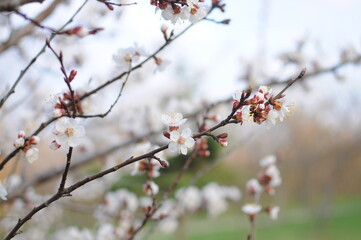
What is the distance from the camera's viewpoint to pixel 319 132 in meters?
15.5

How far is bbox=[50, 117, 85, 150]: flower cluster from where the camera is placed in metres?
0.76

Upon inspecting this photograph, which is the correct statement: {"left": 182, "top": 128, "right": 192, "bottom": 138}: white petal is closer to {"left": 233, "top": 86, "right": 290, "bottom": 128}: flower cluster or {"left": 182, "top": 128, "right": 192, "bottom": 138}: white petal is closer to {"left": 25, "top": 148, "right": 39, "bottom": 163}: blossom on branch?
{"left": 233, "top": 86, "right": 290, "bottom": 128}: flower cluster

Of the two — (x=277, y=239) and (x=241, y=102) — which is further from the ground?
(x=277, y=239)

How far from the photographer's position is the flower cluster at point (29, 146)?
82 centimetres


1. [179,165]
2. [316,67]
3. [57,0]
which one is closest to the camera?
[57,0]

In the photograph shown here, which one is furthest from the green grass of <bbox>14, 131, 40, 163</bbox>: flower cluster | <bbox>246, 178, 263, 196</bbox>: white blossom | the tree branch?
the tree branch

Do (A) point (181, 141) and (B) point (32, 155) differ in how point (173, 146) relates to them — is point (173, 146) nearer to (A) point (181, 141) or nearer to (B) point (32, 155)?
(A) point (181, 141)

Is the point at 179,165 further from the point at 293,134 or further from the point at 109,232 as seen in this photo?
the point at 293,134

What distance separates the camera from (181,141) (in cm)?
77

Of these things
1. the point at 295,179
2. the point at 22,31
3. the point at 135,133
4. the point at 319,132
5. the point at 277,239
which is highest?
the point at 319,132

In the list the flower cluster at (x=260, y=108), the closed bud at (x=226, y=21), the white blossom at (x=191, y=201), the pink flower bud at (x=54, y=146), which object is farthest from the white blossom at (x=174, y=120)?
the white blossom at (x=191, y=201)

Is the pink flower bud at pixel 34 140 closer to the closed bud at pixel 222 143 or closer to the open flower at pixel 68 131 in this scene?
the open flower at pixel 68 131

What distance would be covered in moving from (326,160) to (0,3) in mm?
16872

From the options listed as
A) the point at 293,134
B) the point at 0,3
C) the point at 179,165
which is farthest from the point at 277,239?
the point at 0,3
